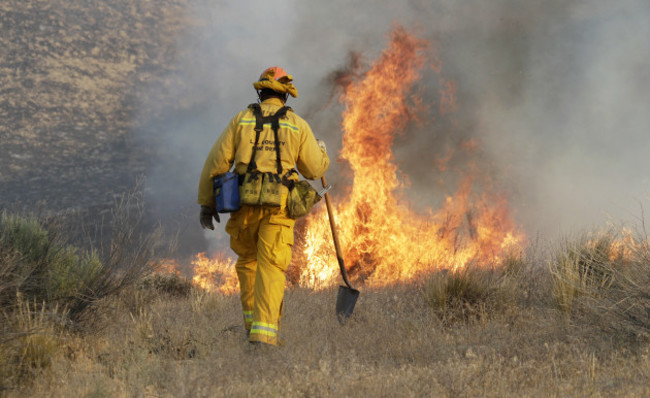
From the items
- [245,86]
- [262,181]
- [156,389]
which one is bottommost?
A: [156,389]

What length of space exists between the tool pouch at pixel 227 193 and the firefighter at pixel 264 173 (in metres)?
0.10

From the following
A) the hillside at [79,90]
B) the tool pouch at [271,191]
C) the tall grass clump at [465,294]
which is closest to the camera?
the tool pouch at [271,191]

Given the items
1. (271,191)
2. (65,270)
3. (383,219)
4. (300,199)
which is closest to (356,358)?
(300,199)

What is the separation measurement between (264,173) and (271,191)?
0.17 metres

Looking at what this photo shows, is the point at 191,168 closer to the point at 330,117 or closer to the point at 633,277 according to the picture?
the point at 330,117

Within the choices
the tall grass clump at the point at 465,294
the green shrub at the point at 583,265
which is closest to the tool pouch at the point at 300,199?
the tall grass clump at the point at 465,294

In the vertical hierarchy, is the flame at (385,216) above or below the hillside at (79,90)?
below

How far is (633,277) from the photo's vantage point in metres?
5.41

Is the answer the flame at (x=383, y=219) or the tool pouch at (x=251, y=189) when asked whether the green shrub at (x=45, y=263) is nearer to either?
the tool pouch at (x=251, y=189)

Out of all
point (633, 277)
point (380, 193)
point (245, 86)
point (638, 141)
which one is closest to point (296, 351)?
point (633, 277)

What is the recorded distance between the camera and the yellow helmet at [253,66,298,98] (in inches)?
214

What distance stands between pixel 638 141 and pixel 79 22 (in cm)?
3498

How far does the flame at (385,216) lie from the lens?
9797 mm

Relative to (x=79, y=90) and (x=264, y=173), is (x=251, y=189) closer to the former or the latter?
(x=264, y=173)
